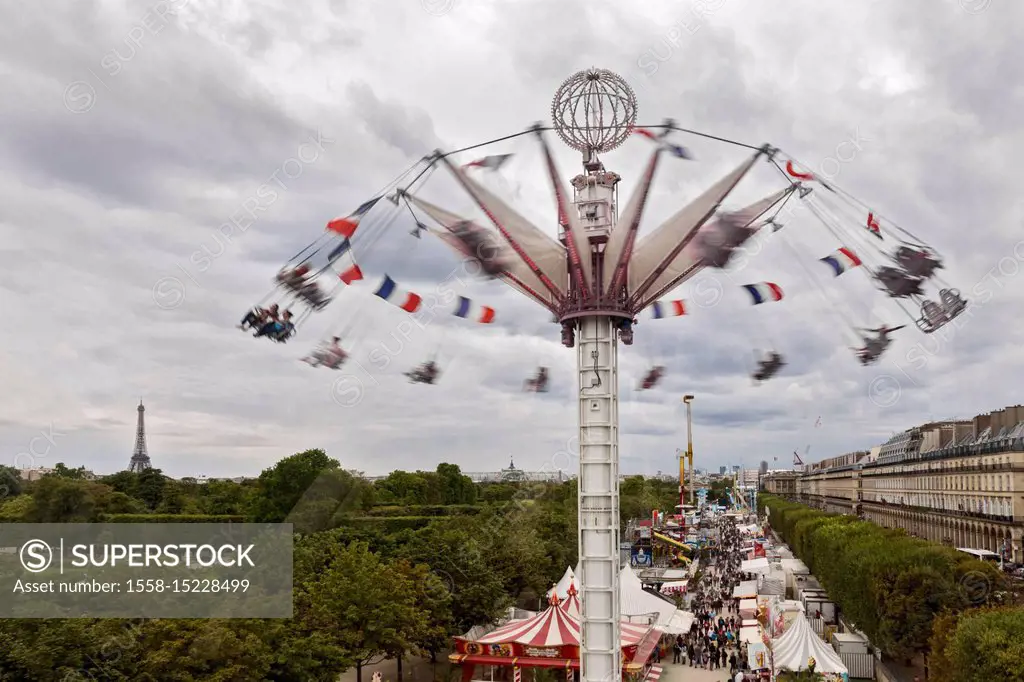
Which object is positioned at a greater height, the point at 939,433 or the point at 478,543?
the point at 939,433

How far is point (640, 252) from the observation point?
84.3ft

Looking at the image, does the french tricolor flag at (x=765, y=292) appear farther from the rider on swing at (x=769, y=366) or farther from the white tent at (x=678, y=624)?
the white tent at (x=678, y=624)

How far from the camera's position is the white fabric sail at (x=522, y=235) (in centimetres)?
2492

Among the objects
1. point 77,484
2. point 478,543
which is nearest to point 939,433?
point 478,543

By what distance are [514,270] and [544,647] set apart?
2199cm

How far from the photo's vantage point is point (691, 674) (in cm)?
4797

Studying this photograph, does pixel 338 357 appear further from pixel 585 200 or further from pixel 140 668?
pixel 140 668

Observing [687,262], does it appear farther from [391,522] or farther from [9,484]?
[9,484]

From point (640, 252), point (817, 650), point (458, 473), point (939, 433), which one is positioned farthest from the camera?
point (458, 473)

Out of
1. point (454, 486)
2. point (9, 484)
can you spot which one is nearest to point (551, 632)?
point (9, 484)

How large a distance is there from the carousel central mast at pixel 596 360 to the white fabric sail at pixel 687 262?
1.41 meters

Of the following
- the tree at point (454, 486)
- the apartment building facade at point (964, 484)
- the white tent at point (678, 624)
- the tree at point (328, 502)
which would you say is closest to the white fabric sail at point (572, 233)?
the white tent at point (678, 624)

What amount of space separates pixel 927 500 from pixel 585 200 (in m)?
108

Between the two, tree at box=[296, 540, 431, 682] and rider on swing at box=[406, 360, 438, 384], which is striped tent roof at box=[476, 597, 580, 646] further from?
rider on swing at box=[406, 360, 438, 384]
